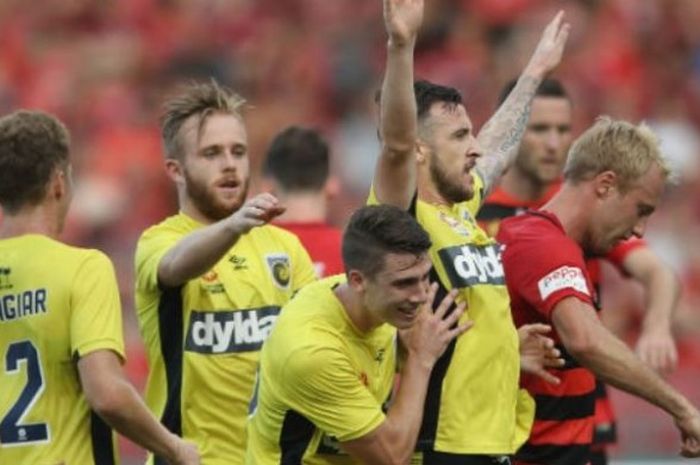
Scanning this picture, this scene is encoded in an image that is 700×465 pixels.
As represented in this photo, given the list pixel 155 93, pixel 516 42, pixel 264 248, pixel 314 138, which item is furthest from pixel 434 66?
pixel 264 248

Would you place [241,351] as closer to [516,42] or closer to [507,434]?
[507,434]

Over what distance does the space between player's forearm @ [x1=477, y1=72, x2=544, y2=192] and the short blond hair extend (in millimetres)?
567

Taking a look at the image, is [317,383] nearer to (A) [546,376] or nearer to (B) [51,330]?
(B) [51,330]

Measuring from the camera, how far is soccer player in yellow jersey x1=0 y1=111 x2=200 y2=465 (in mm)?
6812

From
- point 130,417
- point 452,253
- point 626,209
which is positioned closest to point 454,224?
point 452,253

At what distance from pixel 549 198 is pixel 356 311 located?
10.4 ft

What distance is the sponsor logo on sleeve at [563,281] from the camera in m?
7.88

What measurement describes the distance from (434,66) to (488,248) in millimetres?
8153

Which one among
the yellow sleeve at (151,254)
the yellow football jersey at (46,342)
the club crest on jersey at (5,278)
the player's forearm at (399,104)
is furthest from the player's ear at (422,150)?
the club crest on jersey at (5,278)

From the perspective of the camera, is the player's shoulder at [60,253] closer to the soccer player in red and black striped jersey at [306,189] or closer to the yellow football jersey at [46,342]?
the yellow football jersey at [46,342]

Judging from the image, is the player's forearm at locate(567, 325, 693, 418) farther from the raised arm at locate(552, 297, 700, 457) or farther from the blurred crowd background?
the blurred crowd background

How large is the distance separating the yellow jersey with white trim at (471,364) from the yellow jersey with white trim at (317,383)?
0.32 m

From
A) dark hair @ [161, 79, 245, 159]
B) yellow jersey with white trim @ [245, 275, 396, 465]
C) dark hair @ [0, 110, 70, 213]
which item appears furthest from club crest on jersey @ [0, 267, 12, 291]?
dark hair @ [161, 79, 245, 159]

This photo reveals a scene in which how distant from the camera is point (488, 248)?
777 centimetres
